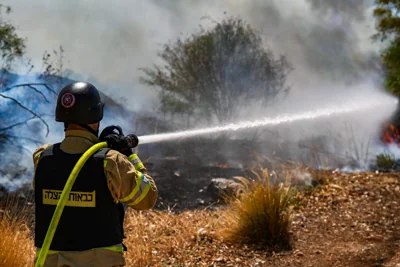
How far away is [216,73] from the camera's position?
1527cm

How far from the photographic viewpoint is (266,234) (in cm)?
491

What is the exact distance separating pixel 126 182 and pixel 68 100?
49 cm

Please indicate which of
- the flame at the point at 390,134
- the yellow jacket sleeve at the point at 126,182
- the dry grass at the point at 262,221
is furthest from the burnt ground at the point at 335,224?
the flame at the point at 390,134

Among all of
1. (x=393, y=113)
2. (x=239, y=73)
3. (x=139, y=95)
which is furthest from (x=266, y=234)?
(x=393, y=113)

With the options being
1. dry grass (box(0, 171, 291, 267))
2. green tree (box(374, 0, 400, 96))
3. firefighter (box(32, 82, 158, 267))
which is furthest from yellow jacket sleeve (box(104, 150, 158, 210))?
green tree (box(374, 0, 400, 96))

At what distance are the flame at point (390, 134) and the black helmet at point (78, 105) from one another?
15.5m

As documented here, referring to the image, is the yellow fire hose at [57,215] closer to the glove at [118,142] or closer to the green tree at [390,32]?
the glove at [118,142]

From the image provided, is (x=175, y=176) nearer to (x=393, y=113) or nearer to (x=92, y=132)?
(x=92, y=132)

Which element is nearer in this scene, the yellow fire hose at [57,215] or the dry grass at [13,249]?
the yellow fire hose at [57,215]

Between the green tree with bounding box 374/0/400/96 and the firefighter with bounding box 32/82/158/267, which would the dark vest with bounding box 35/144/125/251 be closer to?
the firefighter with bounding box 32/82/158/267

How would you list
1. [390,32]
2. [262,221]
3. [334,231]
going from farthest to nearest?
[390,32] → [334,231] → [262,221]

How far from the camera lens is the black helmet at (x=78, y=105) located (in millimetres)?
2299

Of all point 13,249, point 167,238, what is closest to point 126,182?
point 13,249

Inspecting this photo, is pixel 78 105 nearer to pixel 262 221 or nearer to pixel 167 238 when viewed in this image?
pixel 167 238
